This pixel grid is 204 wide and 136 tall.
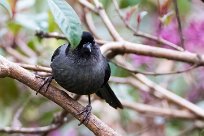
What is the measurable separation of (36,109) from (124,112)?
895 mm

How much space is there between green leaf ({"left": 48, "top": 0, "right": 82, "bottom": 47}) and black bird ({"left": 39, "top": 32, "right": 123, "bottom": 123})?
404mm

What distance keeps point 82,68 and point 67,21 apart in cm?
56

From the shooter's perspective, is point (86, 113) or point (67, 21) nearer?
point (67, 21)

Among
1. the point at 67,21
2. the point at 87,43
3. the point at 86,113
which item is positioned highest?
the point at 67,21

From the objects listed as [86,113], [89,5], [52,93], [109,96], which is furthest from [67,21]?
[89,5]

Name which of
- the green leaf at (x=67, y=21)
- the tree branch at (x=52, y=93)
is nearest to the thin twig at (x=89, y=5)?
the tree branch at (x=52, y=93)

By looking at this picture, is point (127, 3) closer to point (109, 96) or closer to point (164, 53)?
point (164, 53)

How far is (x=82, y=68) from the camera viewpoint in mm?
2168

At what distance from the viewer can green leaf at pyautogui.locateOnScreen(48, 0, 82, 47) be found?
1.59m

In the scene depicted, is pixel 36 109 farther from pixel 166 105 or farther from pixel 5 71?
pixel 5 71

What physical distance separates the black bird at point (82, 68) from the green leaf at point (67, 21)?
0.40 metres

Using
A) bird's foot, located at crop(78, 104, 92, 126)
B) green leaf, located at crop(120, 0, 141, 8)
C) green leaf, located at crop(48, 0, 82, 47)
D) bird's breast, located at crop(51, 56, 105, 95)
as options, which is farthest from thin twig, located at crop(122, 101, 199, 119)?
green leaf, located at crop(48, 0, 82, 47)

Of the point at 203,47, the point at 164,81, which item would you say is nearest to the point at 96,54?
the point at 203,47

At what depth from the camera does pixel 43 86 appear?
6.30 feet
